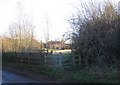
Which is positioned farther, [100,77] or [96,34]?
[96,34]

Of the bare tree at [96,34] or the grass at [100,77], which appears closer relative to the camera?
the grass at [100,77]

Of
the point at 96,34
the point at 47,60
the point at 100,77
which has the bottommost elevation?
the point at 100,77

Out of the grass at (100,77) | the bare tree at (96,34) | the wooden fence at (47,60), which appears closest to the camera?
the grass at (100,77)

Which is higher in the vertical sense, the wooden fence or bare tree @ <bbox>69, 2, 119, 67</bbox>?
bare tree @ <bbox>69, 2, 119, 67</bbox>

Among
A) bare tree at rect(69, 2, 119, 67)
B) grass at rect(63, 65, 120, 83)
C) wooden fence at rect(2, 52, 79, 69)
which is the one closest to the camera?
grass at rect(63, 65, 120, 83)

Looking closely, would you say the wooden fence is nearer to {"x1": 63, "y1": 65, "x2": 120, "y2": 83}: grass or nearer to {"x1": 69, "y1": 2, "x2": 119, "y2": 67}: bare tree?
{"x1": 69, "y1": 2, "x2": 119, "y2": 67}: bare tree

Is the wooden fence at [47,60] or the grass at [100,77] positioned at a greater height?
the wooden fence at [47,60]

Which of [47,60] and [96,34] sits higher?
[96,34]

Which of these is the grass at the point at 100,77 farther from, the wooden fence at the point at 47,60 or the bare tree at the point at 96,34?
the wooden fence at the point at 47,60

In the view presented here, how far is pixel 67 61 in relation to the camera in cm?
1166

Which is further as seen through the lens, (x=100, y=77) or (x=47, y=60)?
(x=47, y=60)

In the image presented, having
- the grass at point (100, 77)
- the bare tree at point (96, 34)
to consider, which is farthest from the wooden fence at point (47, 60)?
the grass at point (100, 77)

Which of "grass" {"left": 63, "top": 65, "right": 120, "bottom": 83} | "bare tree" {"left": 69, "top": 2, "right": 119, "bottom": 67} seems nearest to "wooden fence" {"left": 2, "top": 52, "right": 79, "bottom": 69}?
"bare tree" {"left": 69, "top": 2, "right": 119, "bottom": 67}

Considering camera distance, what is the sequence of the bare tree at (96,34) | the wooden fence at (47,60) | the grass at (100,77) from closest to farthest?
the grass at (100,77), the bare tree at (96,34), the wooden fence at (47,60)
